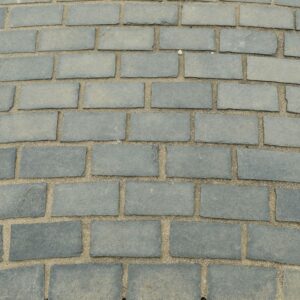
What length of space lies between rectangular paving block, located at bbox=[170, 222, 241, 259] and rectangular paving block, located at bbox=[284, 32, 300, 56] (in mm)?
1123

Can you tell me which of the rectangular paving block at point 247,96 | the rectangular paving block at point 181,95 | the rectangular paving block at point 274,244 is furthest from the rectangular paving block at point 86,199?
the rectangular paving block at point 247,96

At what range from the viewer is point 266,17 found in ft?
8.91

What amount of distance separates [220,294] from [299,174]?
2.36ft

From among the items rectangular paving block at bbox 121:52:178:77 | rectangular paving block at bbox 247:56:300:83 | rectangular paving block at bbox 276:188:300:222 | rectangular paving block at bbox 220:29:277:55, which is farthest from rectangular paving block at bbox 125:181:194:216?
rectangular paving block at bbox 220:29:277:55

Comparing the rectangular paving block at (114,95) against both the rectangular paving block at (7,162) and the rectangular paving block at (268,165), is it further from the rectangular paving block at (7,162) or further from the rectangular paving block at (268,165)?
the rectangular paving block at (268,165)

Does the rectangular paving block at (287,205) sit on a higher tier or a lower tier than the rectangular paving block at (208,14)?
lower

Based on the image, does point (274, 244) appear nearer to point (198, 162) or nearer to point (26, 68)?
point (198, 162)

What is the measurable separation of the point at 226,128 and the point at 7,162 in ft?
3.74

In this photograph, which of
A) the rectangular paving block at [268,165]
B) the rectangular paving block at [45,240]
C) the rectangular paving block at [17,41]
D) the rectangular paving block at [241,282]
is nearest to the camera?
the rectangular paving block at [241,282]

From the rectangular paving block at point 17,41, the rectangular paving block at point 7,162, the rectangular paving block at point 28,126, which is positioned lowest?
the rectangular paving block at point 7,162

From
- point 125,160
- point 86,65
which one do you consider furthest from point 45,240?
point 86,65

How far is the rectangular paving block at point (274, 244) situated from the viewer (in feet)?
6.67

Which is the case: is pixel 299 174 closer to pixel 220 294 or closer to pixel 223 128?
pixel 223 128

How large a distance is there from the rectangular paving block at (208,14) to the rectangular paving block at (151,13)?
73 millimetres
